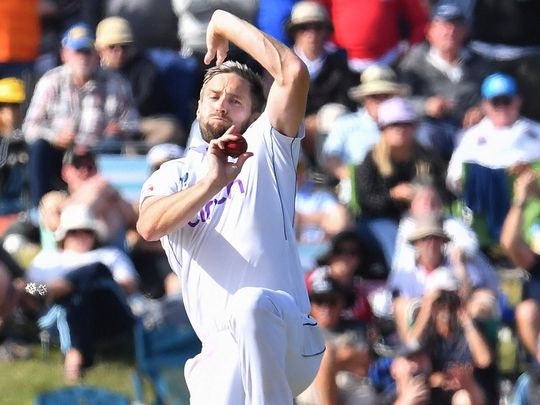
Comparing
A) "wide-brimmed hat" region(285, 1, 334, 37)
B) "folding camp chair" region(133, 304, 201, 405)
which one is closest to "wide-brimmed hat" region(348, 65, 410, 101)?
"wide-brimmed hat" region(285, 1, 334, 37)

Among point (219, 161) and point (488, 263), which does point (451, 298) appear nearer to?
point (488, 263)

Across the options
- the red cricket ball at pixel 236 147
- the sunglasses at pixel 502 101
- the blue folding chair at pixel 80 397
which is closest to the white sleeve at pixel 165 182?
the red cricket ball at pixel 236 147

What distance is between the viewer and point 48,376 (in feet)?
31.7

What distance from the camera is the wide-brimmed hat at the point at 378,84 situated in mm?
11250

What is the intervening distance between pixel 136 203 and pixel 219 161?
5.56 meters

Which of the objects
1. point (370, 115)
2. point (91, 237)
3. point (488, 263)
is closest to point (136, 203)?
point (91, 237)

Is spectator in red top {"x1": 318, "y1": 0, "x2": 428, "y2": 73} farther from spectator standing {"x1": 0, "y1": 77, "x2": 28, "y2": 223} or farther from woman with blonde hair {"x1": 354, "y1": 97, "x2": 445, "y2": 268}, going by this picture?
spectator standing {"x1": 0, "y1": 77, "x2": 28, "y2": 223}

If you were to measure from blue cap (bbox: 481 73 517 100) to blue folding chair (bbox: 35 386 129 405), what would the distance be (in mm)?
3767

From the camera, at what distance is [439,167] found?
10578 millimetres

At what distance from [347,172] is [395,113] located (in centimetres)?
54

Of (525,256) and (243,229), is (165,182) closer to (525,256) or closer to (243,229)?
(243,229)

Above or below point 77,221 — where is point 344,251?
below

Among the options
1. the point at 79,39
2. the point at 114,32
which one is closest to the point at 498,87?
the point at 114,32

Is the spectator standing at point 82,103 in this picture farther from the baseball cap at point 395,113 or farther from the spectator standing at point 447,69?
the spectator standing at point 447,69
